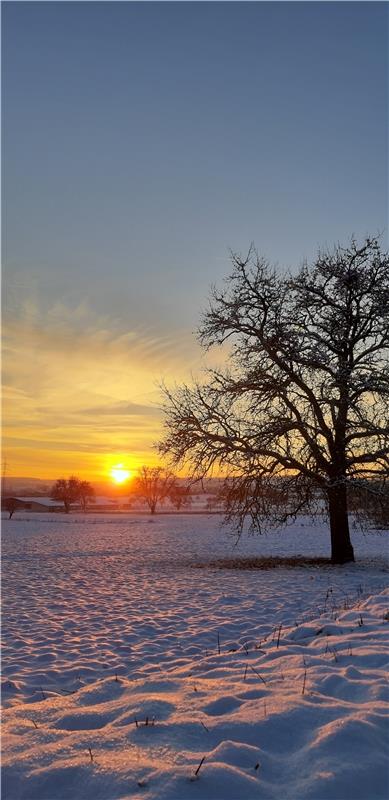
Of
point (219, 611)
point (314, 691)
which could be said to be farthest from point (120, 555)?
point (314, 691)

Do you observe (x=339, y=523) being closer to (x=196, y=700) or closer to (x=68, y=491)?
(x=196, y=700)

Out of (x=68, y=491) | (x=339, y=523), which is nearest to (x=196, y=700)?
(x=339, y=523)

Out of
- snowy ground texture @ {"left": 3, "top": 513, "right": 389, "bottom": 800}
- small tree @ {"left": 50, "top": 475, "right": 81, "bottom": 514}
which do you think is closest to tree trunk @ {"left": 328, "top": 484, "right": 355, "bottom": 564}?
snowy ground texture @ {"left": 3, "top": 513, "right": 389, "bottom": 800}

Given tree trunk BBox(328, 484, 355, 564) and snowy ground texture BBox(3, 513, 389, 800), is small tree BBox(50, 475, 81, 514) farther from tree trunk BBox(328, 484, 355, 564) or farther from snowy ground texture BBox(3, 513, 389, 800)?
snowy ground texture BBox(3, 513, 389, 800)

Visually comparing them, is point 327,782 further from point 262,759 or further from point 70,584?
point 70,584

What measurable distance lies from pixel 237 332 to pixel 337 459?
5790 mm

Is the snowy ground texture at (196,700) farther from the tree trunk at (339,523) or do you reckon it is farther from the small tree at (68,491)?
the small tree at (68,491)

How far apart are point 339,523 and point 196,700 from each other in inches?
586

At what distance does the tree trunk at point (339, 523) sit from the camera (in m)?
18.0

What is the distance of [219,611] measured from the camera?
1098cm

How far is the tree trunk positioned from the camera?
18000 millimetres

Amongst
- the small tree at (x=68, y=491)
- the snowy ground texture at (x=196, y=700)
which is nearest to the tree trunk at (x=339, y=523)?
the snowy ground texture at (x=196, y=700)

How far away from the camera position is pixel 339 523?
18859 mm

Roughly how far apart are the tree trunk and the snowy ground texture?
6.21 meters
